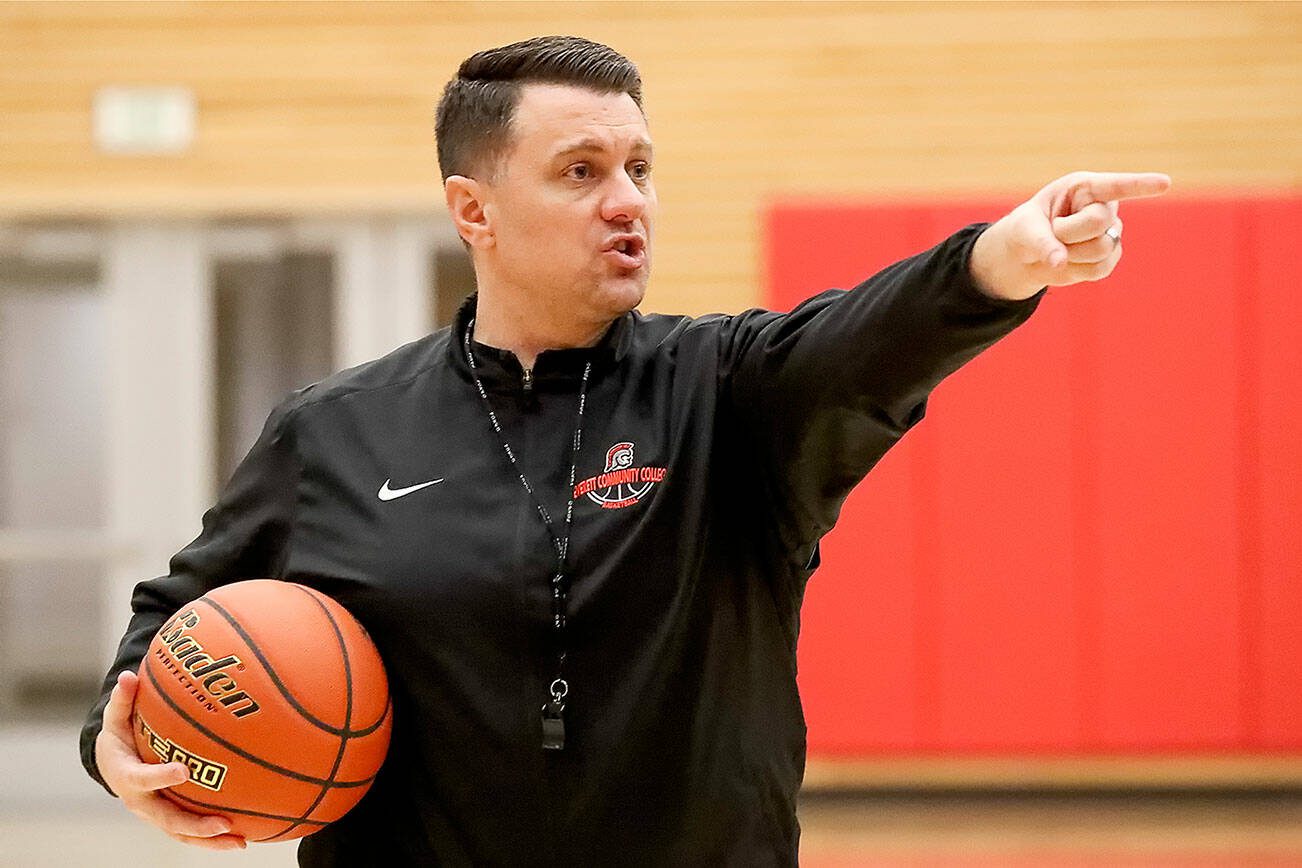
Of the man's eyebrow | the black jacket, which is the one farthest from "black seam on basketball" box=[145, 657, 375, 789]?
the man's eyebrow

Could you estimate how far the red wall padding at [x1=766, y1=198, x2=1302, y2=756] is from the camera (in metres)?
6.20

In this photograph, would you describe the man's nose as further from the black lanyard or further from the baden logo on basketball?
the baden logo on basketball

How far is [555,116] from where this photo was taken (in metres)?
1.99

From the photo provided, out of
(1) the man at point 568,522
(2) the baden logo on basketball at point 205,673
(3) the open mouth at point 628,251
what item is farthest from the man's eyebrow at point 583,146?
(2) the baden logo on basketball at point 205,673

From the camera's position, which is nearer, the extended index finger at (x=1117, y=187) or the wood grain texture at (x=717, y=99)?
the extended index finger at (x=1117, y=187)

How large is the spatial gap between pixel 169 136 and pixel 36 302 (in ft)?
3.54

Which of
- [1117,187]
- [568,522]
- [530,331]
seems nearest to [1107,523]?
[530,331]

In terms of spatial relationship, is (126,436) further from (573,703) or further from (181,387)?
(573,703)

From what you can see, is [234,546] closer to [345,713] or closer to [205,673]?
[205,673]

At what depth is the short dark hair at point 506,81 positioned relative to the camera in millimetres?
2008

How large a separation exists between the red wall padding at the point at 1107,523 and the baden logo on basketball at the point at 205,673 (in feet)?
14.7

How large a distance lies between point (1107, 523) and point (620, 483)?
4767 mm

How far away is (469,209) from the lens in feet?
6.99

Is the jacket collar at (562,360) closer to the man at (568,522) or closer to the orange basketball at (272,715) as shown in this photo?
the man at (568,522)
